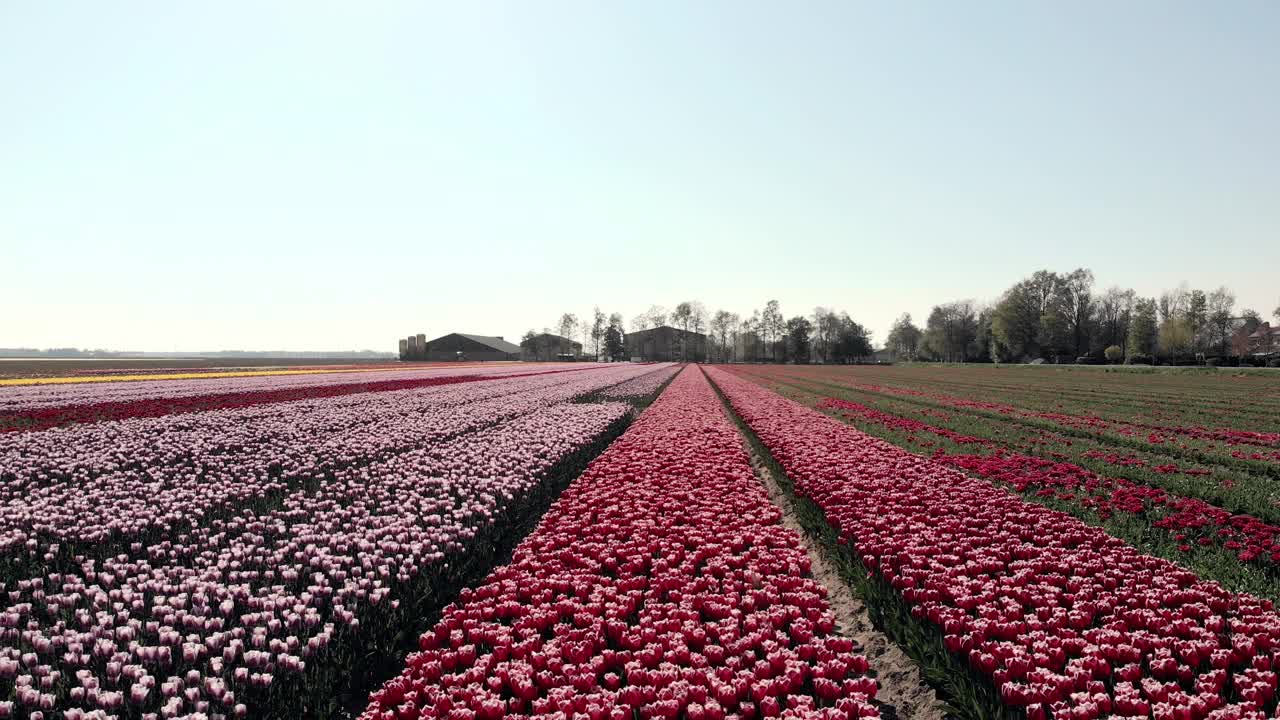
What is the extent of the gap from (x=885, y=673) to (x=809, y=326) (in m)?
127

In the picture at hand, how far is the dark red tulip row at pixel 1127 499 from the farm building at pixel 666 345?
12989cm

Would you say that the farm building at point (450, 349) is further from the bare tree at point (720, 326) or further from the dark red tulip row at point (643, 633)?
the dark red tulip row at point (643, 633)

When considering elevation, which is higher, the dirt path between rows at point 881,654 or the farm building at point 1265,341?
the farm building at point 1265,341

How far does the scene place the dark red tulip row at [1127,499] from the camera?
21.2ft

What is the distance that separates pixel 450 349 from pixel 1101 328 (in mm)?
121118

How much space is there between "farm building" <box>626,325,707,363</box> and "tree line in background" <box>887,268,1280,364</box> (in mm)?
54911

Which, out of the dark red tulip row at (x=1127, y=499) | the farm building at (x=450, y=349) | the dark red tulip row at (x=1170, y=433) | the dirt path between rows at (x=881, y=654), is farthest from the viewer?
the farm building at (x=450, y=349)

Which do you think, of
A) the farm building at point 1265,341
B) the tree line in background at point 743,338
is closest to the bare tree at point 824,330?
the tree line in background at point 743,338

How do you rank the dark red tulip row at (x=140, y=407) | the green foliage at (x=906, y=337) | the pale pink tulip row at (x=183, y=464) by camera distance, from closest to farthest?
the pale pink tulip row at (x=183, y=464), the dark red tulip row at (x=140, y=407), the green foliage at (x=906, y=337)

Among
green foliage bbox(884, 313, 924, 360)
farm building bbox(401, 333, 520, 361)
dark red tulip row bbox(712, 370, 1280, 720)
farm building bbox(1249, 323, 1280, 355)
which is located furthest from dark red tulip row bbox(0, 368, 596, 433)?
green foliage bbox(884, 313, 924, 360)

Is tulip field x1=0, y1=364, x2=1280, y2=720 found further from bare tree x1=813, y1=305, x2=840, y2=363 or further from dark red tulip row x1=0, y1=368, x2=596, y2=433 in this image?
bare tree x1=813, y1=305, x2=840, y2=363

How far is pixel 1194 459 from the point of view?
12.0 meters

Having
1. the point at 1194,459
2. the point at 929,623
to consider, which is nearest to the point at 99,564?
the point at 929,623

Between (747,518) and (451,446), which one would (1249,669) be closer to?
(747,518)
